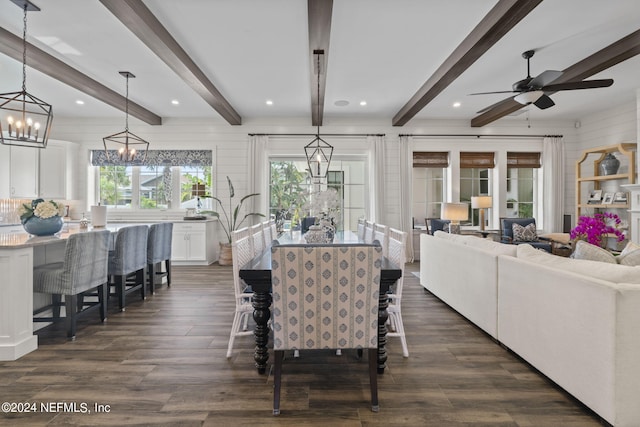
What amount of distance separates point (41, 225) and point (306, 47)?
10.1 feet

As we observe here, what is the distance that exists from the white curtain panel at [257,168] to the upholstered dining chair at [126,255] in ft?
8.42

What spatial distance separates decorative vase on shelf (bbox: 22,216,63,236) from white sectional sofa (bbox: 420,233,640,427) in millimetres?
3845

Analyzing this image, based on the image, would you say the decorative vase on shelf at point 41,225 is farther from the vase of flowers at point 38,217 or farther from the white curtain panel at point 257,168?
the white curtain panel at point 257,168

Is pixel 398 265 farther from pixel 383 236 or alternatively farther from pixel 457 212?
pixel 457 212

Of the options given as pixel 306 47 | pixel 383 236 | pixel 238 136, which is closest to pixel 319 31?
pixel 306 47

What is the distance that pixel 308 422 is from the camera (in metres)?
1.71

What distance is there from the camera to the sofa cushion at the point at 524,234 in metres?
5.66

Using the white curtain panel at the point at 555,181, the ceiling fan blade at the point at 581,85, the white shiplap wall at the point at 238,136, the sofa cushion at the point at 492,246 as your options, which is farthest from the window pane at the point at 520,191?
the sofa cushion at the point at 492,246

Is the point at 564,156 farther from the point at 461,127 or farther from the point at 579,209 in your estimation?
the point at 461,127

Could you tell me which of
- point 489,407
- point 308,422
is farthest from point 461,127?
point 308,422

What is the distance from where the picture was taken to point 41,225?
9.62 feet

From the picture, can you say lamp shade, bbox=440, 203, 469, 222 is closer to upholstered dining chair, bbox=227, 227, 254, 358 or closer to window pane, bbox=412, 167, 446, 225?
window pane, bbox=412, 167, 446, 225

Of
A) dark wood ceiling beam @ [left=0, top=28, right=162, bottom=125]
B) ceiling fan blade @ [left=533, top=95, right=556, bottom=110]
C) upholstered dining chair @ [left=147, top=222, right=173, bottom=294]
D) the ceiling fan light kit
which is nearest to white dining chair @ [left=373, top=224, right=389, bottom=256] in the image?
the ceiling fan light kit

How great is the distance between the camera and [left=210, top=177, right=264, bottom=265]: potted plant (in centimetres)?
607
